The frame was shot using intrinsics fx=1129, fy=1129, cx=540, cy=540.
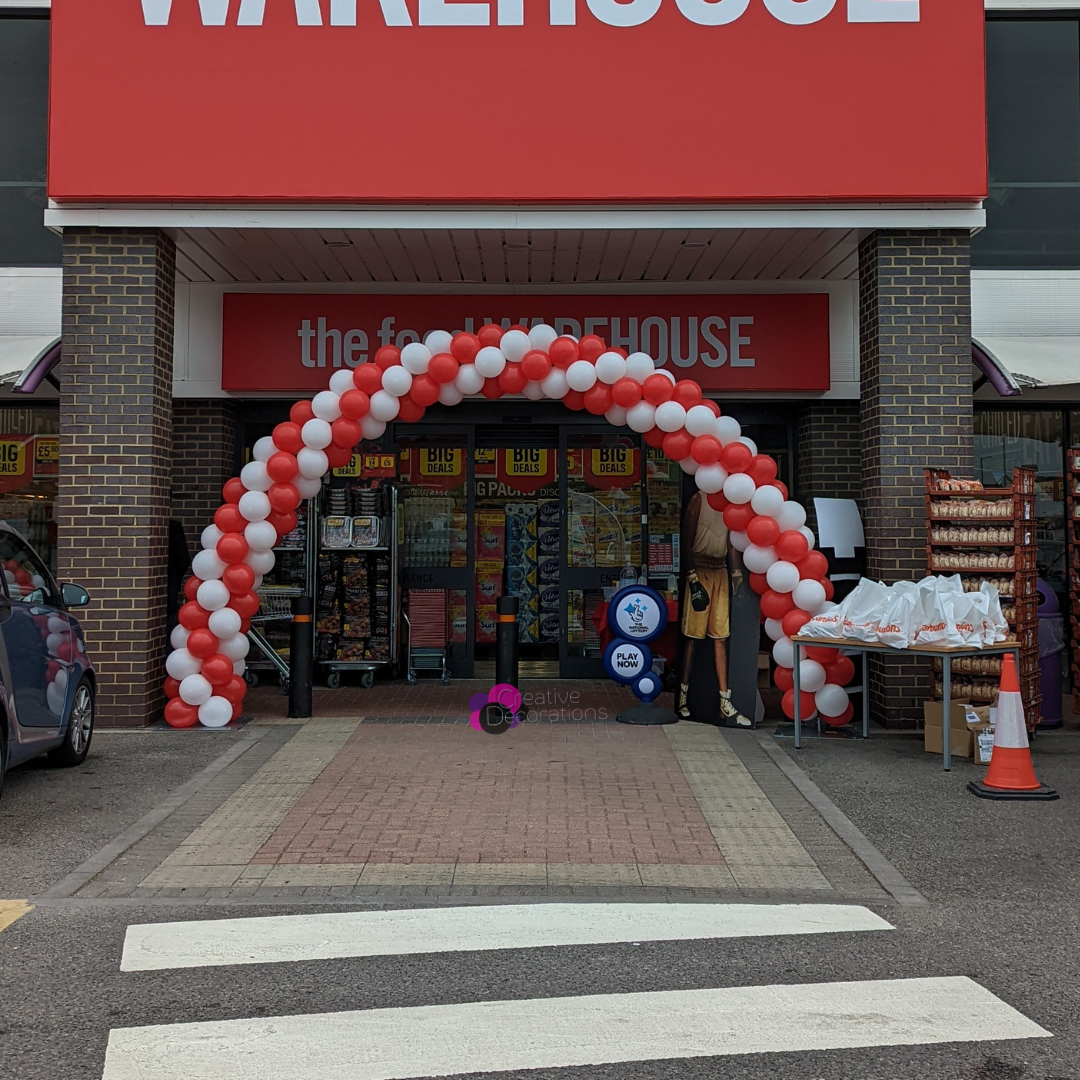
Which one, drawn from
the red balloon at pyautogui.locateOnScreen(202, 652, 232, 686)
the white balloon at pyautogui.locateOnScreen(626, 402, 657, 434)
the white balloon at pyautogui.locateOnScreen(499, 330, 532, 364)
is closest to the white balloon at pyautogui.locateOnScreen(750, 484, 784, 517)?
the white balloon at pyautogui.locateOnScreen(626, 402, 657, 434)

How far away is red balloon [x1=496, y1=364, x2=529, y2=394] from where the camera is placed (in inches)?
364

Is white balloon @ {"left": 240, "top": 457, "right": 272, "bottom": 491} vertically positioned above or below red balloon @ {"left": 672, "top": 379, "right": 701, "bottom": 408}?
below

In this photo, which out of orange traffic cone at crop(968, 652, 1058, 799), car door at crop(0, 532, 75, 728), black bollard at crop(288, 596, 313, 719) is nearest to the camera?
car door at crop(0, 532, 75, 728)

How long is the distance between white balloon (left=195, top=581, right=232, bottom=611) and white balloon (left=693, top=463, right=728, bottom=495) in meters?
4.01

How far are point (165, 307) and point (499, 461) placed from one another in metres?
4.21

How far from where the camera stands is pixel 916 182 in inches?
366

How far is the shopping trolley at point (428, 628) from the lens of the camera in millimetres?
12219

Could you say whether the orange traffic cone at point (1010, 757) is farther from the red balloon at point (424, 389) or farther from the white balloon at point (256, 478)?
the white balloon at point (256, 478)

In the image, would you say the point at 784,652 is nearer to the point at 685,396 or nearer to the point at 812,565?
the point at 812,565

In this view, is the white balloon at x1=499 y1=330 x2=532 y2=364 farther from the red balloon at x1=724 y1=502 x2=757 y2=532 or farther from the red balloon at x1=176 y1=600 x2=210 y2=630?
the red balloon at x1=176 y1=600 x2=210 y2=630

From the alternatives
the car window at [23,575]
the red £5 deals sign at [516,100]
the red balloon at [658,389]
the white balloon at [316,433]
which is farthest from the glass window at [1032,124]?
the car window at [23,575]

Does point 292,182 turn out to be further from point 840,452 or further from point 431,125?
point 840,452

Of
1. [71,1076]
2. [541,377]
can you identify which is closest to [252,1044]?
[71,1076]

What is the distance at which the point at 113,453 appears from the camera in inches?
378
